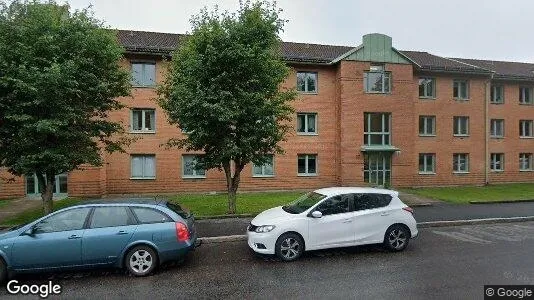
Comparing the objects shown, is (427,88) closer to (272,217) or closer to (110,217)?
(272,217)

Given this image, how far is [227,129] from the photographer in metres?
11.5

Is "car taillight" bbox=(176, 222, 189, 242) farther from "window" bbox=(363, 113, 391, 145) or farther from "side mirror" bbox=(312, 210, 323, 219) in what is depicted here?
"window" bbox=(363, 113, 391, 145)

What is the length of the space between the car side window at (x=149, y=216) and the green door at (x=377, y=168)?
17.2m

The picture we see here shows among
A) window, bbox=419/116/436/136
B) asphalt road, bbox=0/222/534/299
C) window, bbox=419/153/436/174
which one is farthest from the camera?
window, bbox=419/116/436/136

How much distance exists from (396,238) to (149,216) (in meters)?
5.51

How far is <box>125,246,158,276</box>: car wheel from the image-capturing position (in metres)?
6.42

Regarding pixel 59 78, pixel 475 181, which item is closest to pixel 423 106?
pixel 475 181

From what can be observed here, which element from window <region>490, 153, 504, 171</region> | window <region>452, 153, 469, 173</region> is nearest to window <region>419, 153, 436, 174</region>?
window <region>452, 153, 469, 173</region>

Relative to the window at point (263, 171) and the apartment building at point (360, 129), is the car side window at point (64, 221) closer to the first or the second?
the apartment building at point (360, 129)

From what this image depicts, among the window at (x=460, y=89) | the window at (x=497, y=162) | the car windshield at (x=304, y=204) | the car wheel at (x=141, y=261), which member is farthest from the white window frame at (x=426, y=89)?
the car wheel at (x=141, y=261)

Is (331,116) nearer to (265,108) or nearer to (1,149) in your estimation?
(265,108)

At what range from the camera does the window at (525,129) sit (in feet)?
85.6

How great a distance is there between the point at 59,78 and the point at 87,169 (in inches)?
418

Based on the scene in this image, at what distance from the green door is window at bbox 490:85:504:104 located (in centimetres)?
1040
